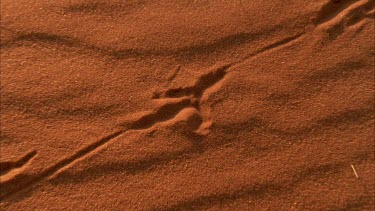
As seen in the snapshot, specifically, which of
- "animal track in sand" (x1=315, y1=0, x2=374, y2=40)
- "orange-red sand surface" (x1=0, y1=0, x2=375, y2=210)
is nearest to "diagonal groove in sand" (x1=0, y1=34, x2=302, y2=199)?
"orange-red sand surface" (x1=0, y1=0, x2=375, y2=210)

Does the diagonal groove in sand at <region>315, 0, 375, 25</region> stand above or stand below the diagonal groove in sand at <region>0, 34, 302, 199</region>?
above

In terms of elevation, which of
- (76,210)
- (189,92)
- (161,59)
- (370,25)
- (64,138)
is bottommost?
(76,210)

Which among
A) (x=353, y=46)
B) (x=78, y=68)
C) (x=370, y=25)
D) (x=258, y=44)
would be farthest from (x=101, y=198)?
(x=370, y=25)

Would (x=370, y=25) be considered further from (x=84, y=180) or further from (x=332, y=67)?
(x=84, y=180)

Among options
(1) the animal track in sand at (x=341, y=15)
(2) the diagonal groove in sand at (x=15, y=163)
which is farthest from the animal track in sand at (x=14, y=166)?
(1) the animal track in sand at (x=341, y=15)

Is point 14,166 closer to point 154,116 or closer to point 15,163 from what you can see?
point 15,163

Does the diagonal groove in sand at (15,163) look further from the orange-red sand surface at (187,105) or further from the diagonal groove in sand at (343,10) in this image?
the diagonal groove in sand at (343,10)

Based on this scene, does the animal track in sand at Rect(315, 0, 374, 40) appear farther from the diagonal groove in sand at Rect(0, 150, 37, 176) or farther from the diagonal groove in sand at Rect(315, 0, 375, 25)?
the diagonal groove in sand at Rect(0, 150, 37, 176)
